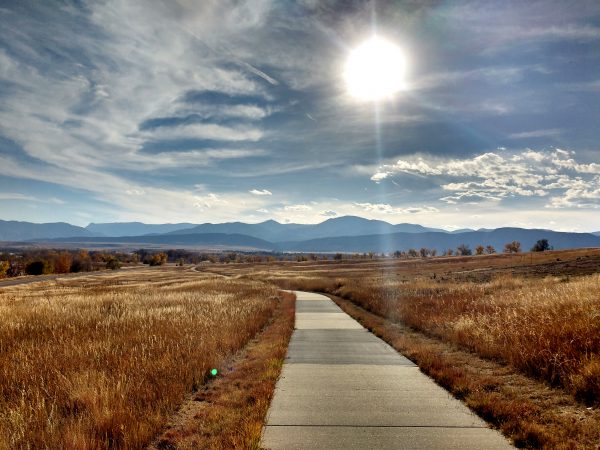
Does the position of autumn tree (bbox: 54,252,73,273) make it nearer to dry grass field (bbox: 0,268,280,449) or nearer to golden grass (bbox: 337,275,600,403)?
dry grass field (bbox: 0,268,280,449)

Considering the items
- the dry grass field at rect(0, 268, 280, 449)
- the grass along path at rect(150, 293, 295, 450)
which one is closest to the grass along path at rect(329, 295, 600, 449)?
the grass along path at rect(150, 293, 295, 450)

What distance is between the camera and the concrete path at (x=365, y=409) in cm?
526

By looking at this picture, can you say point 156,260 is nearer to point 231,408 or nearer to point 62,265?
point 62,265

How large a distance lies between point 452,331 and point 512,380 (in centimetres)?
454

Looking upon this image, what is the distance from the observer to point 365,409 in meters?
6.41

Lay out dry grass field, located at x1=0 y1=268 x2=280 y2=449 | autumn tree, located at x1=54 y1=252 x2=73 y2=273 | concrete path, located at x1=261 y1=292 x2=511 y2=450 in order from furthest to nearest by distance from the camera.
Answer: autumn tree, located at x1=54 y1=252 x2=73 y2=273 < dry grass field, located at x1=0 y1=268 x2=280 y2=449 < concrete path, located at x1=261 y1=292 x2=511 y2=450

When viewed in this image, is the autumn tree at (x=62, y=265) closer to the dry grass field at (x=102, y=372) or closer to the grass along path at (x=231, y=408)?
the dry grass field at (x=102, y=372)

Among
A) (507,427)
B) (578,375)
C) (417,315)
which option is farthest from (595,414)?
(417,315)

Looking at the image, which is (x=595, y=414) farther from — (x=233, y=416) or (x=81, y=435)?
(x=81, y=435)

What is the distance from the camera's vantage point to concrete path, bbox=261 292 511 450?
5258mm

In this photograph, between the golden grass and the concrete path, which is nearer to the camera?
the concrete path

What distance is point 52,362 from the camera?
882 centimetres

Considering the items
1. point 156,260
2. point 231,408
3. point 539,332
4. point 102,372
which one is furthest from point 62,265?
point 539,332

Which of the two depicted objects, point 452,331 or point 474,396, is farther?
point 452,331
